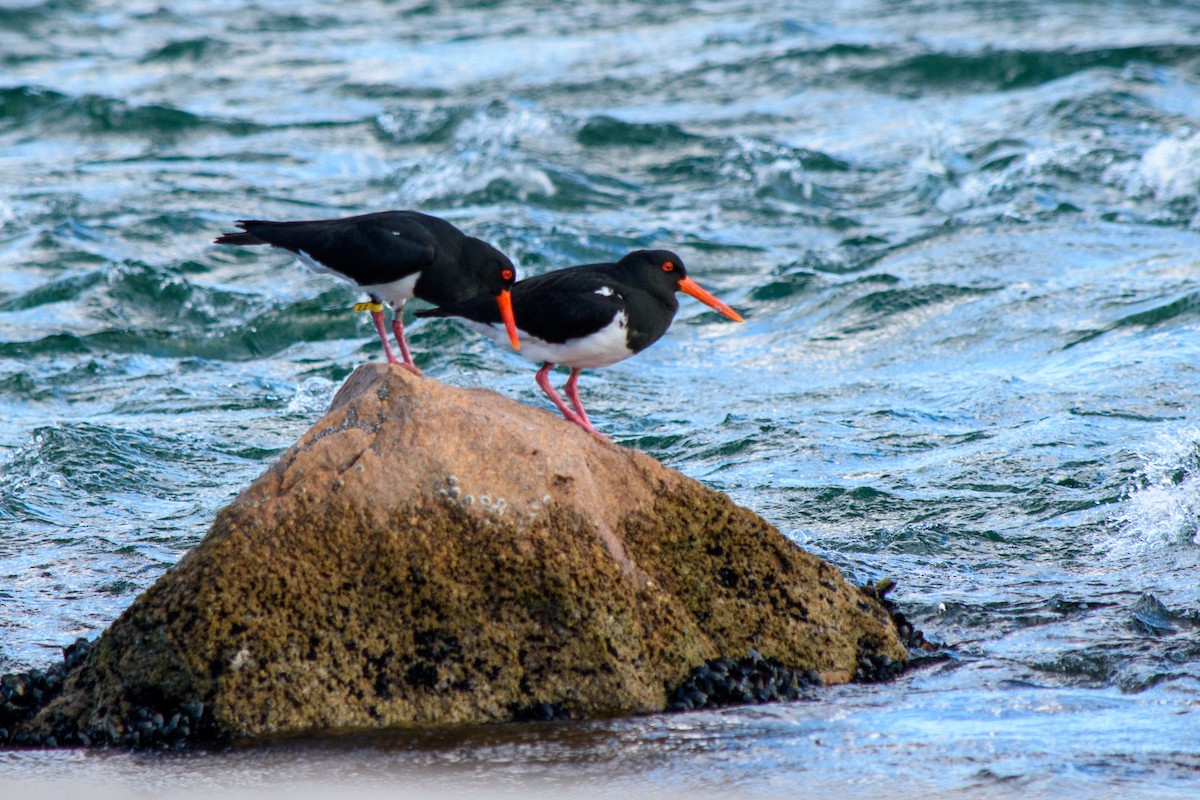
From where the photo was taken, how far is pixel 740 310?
43.2 ft

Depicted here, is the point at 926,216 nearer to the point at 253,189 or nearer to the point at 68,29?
the point at 253,189

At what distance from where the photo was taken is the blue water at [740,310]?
498 cm

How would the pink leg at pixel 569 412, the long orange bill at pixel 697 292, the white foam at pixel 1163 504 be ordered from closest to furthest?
the pink leg at pixel 569 412 → the long orange bill at pixel 697 292 → the white foam at pixel 1163 504

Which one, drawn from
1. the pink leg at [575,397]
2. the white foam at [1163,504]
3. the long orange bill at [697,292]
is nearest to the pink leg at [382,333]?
the pink leg at [575,397]

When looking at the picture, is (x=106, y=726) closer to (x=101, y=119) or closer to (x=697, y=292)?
(x=697, y=292)

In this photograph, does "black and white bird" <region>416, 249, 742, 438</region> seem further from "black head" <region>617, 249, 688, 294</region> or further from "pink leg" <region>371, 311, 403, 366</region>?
"pink leg" <region>371, 311, 403, 366</region>

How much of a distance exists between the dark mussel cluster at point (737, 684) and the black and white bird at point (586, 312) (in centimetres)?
109

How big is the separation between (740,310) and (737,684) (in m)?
8.20

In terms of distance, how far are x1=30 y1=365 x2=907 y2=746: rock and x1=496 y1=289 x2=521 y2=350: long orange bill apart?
575 millimetres

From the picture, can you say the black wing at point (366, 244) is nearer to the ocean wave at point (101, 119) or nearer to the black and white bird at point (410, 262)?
the black and white bird at point (410, 262)

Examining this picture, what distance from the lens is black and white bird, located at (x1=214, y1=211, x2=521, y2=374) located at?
6.12m

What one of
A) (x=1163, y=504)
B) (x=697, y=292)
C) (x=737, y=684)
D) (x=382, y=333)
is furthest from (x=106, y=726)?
(x=1163, y=504)

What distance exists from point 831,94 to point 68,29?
46.2 feet

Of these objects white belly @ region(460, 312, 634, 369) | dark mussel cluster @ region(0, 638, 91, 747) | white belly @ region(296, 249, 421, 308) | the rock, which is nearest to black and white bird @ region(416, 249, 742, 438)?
white belly @ region(460, 312, 634, 369)
